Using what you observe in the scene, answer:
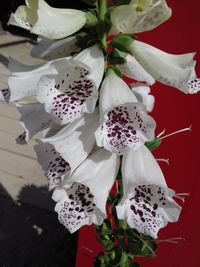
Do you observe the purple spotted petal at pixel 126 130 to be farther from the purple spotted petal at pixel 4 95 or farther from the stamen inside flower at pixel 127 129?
the purple spotted petal at pixel 4 95

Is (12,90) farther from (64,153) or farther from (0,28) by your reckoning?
(0,28)

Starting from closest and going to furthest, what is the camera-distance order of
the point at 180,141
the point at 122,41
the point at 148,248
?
1. the point at 122,41
2. the point at 148,248
3. the point at 180,141

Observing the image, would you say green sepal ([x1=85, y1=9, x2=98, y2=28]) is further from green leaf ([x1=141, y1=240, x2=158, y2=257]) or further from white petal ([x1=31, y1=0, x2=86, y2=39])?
green leaf ([x1=141, y1=240, x2=158, y2=257])

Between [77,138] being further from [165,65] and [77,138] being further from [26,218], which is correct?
[26,218]

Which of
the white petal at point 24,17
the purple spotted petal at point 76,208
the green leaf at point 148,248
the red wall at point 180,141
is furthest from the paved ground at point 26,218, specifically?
the white petal at point 24,17

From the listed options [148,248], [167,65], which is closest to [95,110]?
[167,65]

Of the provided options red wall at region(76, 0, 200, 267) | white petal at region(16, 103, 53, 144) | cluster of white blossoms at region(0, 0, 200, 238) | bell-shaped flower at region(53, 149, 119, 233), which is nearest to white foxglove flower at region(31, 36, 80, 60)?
cluster of white blossoms at region(0, 0, 200, 238)
